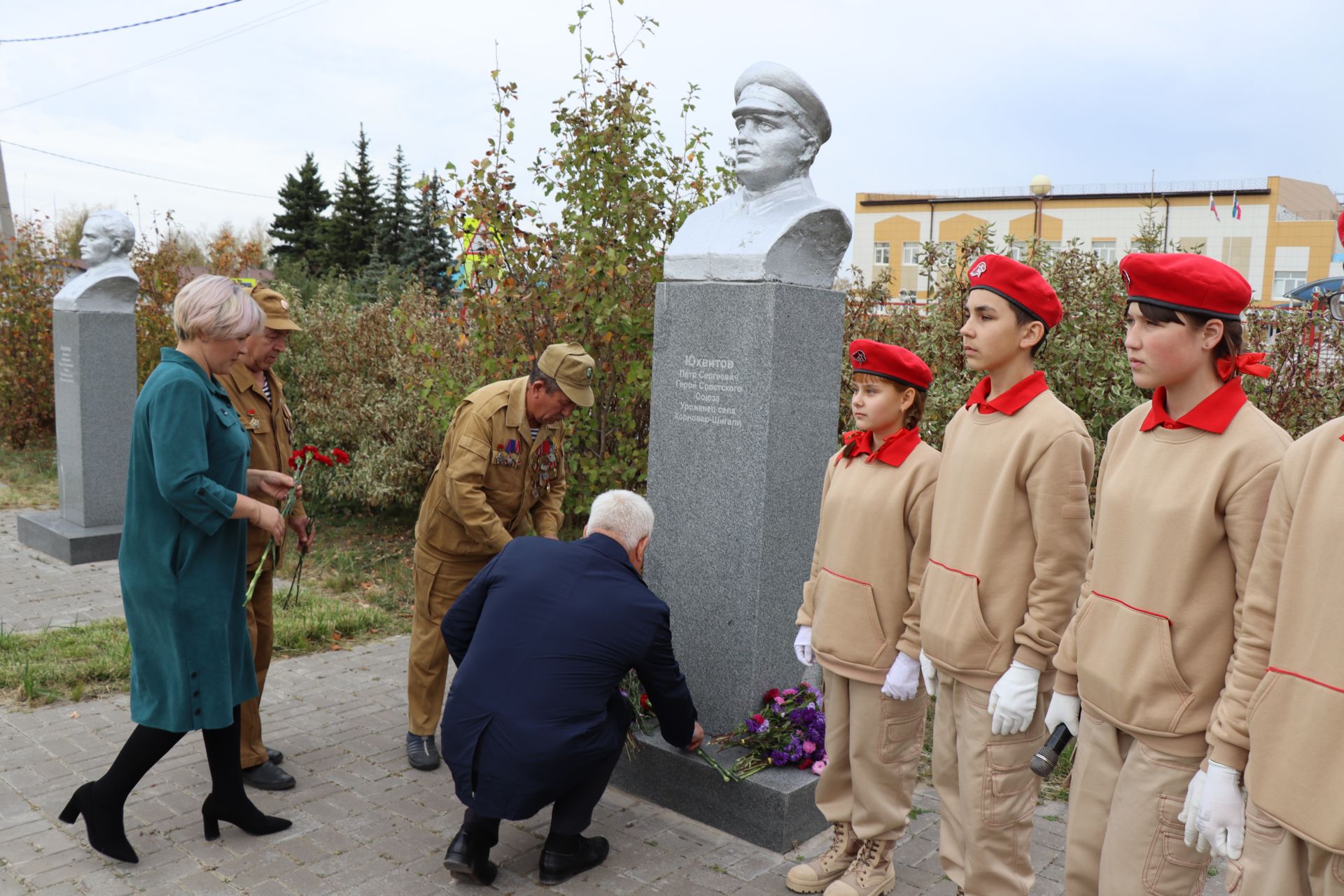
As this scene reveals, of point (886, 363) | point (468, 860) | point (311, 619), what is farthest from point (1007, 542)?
point (311, 619)

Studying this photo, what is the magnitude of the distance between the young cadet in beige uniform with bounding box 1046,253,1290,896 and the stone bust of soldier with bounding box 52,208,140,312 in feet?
28.9

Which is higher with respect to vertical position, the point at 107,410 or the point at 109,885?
the point at 107,410

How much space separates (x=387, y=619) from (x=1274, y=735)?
6189 mm

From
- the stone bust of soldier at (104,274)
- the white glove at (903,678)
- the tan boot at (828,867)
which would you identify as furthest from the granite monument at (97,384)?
the white glove at (903,678)

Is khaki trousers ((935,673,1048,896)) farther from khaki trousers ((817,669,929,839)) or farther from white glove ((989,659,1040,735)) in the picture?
khaki trousers ((817,669,929,839))

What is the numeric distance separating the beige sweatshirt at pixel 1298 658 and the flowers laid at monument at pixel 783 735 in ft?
6.74

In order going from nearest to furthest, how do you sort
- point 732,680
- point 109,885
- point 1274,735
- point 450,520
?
point 1274,735 < point 109,885 < point 732,680 < point 450,520

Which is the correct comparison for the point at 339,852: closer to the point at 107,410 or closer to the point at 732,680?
the point at 732,680

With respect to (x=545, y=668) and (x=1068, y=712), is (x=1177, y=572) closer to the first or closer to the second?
(x=1068, y=712)

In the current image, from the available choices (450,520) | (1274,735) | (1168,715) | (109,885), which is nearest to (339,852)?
(109,885)

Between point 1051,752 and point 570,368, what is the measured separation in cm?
247

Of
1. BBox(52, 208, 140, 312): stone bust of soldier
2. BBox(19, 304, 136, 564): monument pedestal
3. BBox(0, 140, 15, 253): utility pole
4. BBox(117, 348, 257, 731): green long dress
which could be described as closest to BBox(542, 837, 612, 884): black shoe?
BBox(117, 348, 257, 731): green long dress

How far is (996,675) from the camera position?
9.66ft

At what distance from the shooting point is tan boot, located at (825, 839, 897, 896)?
3518 mm
